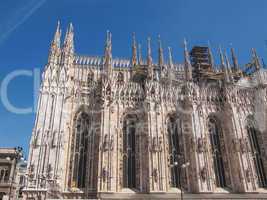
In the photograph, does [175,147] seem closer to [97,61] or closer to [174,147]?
[174,147]

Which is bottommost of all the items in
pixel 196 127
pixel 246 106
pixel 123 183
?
pixel 123 183

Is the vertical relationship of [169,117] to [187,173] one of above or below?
above

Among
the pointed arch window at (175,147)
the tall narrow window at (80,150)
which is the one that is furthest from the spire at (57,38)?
the pointed arch window at (175,147)

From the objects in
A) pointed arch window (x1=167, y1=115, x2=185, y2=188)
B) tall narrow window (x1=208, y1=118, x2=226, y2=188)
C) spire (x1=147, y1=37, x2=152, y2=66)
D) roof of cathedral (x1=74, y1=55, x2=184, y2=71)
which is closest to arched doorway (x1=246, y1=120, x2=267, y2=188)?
tall narrow window (x1=208, y1=118, x2=226, y2=188)

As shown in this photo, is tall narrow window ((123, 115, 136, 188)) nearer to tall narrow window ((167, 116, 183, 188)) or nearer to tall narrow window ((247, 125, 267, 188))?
tall narrow window ((167, 116, 183, 188))

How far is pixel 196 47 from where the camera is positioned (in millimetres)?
44031

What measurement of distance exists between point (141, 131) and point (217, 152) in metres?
9.76

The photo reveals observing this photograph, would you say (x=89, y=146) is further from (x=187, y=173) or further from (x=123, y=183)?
(x=187, y=173)

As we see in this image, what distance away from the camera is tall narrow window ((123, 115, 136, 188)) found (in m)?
29.8

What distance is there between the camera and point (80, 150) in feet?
101

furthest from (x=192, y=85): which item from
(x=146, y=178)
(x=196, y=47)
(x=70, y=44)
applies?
(x=70, y=44)

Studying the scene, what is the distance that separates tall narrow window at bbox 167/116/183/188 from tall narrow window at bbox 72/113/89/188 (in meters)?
9.80

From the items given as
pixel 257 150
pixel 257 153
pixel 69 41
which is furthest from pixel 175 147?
pixel 69 41

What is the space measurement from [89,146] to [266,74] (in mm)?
27457
